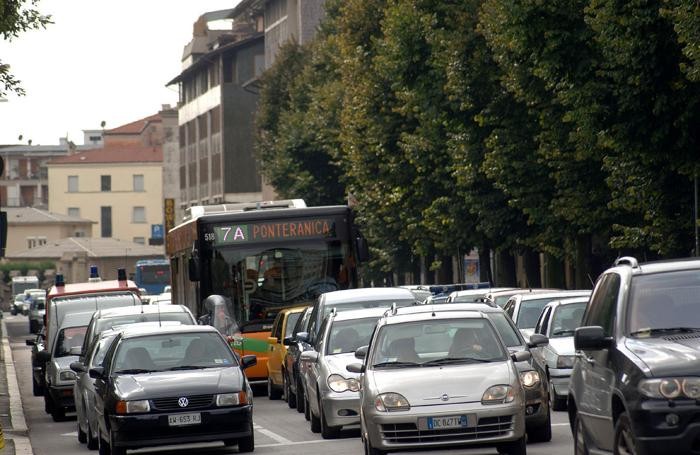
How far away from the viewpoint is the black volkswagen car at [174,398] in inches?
734

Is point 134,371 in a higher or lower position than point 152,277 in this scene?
lower

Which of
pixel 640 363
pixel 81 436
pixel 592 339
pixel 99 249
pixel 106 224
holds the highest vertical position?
pixel 106 224

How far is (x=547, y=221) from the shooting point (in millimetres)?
40094

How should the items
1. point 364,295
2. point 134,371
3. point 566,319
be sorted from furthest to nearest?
point 364,295 → point 566,319 → point 134,371

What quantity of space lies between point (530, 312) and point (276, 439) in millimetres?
6779

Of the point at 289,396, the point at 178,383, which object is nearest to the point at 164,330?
the point at 178,383

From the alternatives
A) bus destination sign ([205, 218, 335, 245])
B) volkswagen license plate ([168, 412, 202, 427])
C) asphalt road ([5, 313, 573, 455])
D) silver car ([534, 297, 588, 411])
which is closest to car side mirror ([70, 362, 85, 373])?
asphalt road ([5, 313, 573, 455])

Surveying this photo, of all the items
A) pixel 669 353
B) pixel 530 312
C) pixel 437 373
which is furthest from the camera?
pixel 530 312

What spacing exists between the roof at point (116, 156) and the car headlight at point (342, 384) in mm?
170519

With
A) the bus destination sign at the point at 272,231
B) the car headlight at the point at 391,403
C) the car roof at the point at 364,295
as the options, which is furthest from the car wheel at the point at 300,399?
the car headlight at the point at 391,403

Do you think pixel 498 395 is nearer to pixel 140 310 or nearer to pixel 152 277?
pixel 140 310

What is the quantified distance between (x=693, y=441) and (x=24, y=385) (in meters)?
34.6

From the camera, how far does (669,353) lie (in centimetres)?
1098

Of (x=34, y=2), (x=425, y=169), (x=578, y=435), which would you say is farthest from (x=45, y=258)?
(x=578, y=435)
